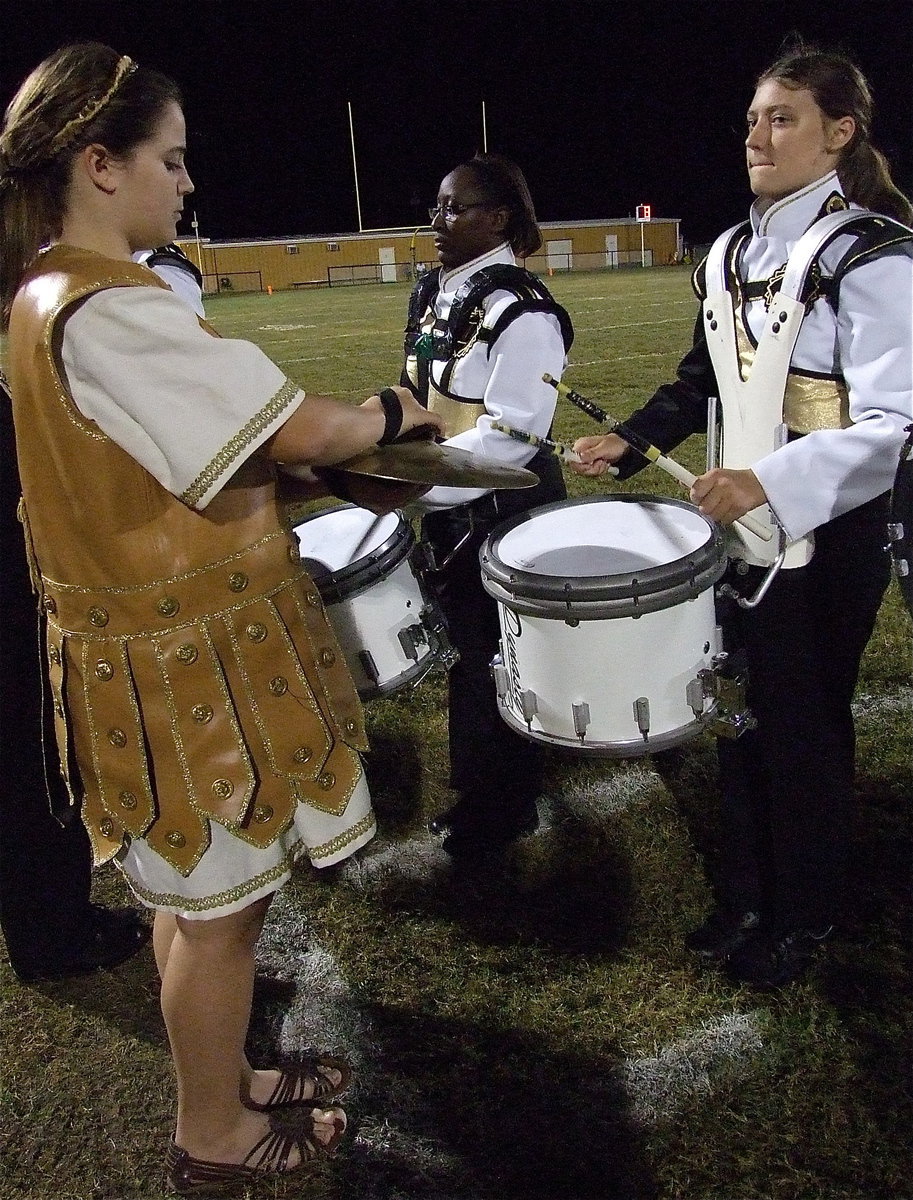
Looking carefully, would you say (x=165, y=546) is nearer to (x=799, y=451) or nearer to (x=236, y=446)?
(x=236, y=446)

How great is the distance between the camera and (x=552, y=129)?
48750mm

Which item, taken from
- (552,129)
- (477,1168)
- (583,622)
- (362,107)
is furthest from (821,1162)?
(552,129)

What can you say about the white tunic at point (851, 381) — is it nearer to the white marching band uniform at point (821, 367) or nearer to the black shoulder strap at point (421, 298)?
the white marching band uniform at point (821, 367)

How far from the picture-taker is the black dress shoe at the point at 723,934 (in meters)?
2.33

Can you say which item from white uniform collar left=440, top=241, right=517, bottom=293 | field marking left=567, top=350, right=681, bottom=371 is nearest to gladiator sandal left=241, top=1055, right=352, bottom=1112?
white uniform collar left=440, top=241, right=517, bottom=293

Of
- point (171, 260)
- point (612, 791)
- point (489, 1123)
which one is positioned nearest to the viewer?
point (489, 1123)

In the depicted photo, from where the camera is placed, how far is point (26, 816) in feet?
7.29

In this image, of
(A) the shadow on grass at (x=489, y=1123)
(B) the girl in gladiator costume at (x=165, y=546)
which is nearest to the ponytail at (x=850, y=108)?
(B) the girl in gladiator costume at (x=165, y=546)

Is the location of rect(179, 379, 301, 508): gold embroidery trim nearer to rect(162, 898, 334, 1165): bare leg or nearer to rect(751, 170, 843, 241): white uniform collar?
rect(162, 898, 334, 1165): bare leg

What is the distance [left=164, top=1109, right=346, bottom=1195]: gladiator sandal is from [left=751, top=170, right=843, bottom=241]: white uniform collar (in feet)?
6.67

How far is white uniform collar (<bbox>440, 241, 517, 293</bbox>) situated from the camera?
259 cm

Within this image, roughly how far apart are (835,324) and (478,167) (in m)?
1.19

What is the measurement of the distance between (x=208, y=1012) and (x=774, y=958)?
135cm

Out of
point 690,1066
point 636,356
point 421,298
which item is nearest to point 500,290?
point 421,298
